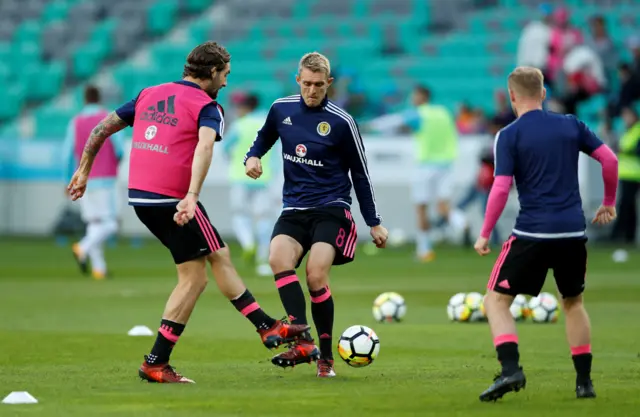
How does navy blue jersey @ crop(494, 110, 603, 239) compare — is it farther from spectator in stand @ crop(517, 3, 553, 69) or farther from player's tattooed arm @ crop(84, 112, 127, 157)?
spectator in stand @ crop(517, 3, 553, 69)

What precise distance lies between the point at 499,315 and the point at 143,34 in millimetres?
29732

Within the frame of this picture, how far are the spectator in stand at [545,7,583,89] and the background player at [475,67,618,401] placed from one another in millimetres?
18603

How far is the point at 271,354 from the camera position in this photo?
10.9 m

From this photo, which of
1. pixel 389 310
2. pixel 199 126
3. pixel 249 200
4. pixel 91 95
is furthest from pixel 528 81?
pixel 249 200

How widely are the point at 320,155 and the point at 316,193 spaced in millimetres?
260

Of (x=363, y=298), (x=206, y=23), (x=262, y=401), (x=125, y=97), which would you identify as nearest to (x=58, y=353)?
(x=262, y=401)

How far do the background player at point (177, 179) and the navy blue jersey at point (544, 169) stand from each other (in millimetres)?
1838

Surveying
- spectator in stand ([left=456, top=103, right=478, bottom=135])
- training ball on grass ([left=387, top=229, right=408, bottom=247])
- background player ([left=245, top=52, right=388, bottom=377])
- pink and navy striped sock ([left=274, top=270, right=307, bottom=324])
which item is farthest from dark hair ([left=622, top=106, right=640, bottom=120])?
pink and navy striped sock ([left=274, top=270, right=307, bottom=324])

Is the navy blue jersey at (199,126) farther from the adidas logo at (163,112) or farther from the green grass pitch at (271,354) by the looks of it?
the green grass pitch at (271,354)

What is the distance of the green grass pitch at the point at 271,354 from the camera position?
788 cm

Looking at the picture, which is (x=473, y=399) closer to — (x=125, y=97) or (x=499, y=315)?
(x=499, y=315)

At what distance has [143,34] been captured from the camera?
3684 cm

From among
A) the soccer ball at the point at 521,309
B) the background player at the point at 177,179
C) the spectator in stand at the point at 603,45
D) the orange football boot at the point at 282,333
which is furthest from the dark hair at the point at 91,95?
the spectator in stand at the point at 603,45

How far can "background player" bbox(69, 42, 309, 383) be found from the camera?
9.01 meters
